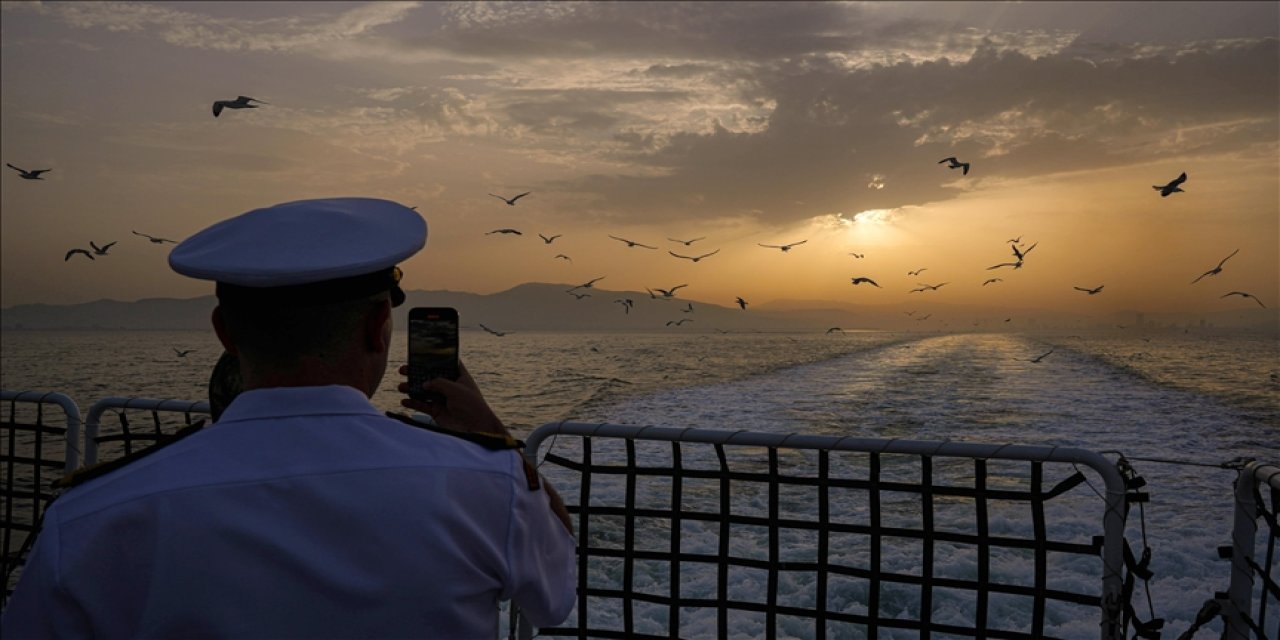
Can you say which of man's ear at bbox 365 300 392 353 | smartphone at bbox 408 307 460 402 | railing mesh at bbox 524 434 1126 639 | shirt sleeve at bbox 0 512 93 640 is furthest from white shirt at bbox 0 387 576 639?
railing mesh at bbox 524 434 1126 639

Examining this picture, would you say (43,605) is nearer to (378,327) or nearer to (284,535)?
(284,535)

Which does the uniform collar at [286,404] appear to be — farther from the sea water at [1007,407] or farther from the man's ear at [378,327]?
the sea water at [1007,407]

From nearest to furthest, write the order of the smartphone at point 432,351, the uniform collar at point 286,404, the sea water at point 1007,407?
the uniform collar at point 286,404, the smartphone at point 432,351, the sea water at point 1007,407

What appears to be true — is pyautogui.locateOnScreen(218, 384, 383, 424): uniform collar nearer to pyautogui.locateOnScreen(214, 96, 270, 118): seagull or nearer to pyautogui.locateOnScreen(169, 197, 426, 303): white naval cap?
pyautogui.locateOnScreen(169, 197, 426, 303): white naval cap

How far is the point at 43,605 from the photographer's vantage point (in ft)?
4.23

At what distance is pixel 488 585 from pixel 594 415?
24.8 meters

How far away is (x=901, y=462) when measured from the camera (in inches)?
585

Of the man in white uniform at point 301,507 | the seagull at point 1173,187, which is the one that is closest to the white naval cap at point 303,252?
the man in white uniform at point 301,507

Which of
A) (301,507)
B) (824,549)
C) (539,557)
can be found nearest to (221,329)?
(301,507)

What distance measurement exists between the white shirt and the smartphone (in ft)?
1.81

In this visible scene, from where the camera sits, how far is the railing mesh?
11.0ft

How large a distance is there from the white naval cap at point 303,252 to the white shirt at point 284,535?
189 millimetres

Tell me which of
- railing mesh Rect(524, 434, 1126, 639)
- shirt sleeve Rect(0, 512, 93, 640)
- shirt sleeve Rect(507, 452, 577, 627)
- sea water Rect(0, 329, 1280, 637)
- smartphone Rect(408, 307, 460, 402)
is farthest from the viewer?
sea water Rect(0, 329, 1280, 637)

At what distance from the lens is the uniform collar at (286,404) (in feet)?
4.64
